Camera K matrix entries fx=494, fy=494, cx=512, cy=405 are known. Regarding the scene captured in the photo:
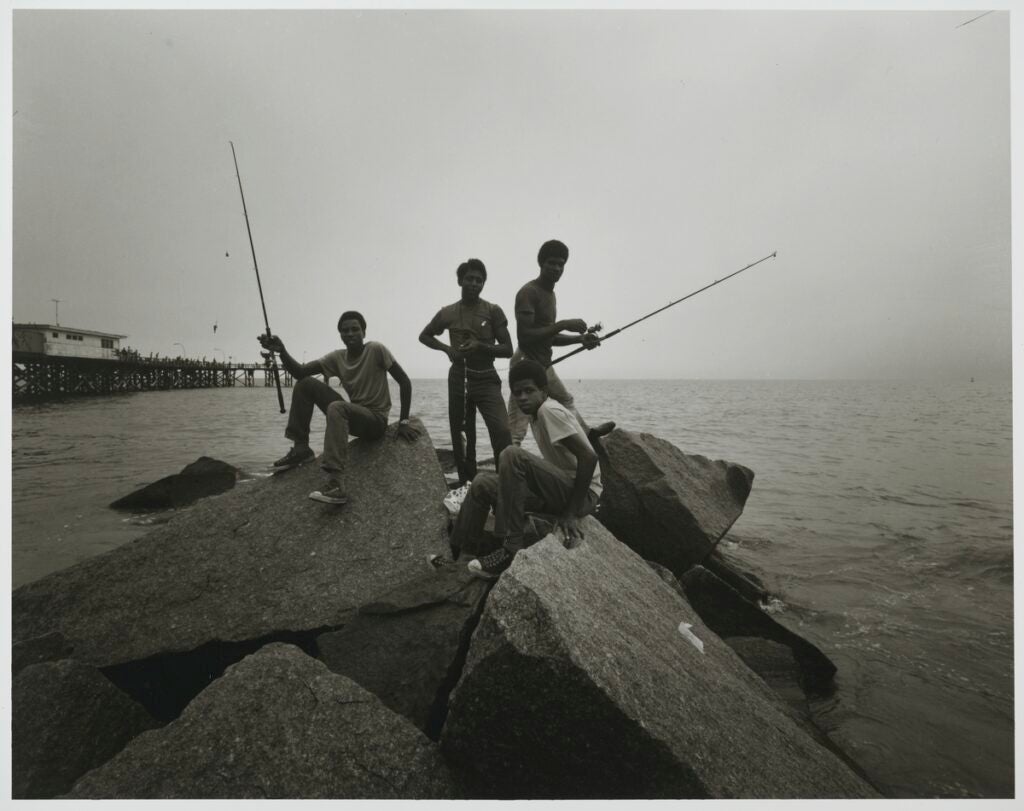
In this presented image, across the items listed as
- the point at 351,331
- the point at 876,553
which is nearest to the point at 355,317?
the point at 351,331

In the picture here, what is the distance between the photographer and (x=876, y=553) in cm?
662

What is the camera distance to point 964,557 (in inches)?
249

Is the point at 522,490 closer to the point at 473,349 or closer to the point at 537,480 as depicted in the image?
the point at 537,480

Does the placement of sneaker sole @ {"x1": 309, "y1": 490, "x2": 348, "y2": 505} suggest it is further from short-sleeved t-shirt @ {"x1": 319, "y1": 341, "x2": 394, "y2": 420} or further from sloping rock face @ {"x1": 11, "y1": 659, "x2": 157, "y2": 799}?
sloping rock face @ {"x1": 11, "y1": 659, "x2": 157, "y2": 799}

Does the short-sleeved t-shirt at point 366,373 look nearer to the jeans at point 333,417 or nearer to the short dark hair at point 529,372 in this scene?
the jeans at point 333,417

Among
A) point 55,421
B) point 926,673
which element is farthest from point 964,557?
point 55,421

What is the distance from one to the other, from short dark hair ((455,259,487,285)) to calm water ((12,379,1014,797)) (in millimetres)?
4071

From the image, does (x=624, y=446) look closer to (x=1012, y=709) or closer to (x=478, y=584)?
(x=478, y=584)

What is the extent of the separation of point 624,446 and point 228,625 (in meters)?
3.61

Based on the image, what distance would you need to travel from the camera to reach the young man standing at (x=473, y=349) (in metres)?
4.91

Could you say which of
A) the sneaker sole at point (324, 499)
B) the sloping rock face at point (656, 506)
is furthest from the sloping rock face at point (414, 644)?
the sloping rock face at point (656, 506)

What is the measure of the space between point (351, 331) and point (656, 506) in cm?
340

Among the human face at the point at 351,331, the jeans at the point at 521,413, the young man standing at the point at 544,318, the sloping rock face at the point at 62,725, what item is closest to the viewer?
the sloping rock face at the point at 62,725

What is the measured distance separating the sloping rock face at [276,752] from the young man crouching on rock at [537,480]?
1.12 m
